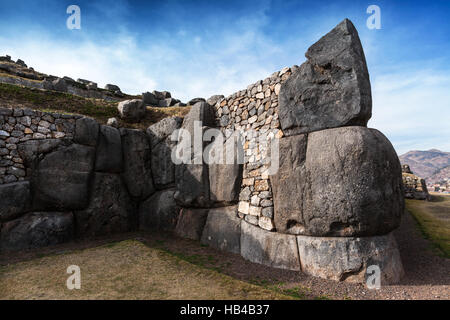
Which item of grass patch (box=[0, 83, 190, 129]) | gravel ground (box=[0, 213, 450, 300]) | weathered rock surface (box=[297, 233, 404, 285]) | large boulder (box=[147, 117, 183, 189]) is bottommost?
gravel ground (box=[0, 213, 450, 300])

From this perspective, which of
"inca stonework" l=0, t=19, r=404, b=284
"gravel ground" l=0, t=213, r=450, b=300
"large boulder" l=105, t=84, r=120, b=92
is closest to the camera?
"gravel ground" l=0, t=213, r=450, b=300

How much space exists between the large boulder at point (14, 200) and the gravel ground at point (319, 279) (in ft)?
4.73

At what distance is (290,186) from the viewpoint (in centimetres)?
638

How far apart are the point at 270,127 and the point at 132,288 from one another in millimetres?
5489

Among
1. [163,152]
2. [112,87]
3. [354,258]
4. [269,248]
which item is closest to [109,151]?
[163,152]

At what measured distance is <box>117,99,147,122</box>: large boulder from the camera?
44.3 feet

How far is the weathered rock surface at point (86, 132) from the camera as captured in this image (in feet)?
32.0

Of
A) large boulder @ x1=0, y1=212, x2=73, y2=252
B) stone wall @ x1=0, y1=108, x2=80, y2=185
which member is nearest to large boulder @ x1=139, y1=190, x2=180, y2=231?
large boulder @ x1=0, y1=212, x2=73, y2=252

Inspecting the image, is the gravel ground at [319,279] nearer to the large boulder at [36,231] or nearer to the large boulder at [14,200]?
the large boulder at [36,231]

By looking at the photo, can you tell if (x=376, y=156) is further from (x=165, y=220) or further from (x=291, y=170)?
(x=165, y=220)

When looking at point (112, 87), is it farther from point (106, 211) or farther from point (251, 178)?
point (251, 178)

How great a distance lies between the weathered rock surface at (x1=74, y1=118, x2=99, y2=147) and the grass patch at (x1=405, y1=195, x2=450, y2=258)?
12.6 meters

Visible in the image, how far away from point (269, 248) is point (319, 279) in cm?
148

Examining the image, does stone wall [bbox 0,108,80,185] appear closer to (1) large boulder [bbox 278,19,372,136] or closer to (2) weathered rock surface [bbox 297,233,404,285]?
(1) large boulder [bbox 278,19,372,136]
